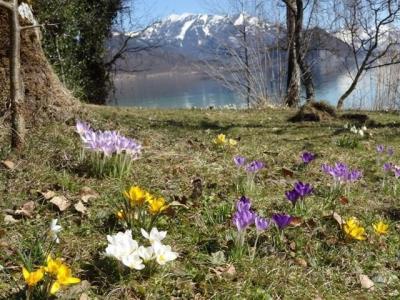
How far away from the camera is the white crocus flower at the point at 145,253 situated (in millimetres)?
2123

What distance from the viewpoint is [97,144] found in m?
3.18

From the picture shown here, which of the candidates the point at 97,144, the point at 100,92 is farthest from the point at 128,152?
the point at 100,92

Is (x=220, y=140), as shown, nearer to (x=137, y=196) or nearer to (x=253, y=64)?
(x=137, y=196)

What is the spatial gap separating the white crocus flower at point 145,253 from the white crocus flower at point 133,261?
31mm

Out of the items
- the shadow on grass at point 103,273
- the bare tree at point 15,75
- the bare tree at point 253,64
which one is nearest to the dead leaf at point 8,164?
the bare tree at point 15,75

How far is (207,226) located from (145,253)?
28.4 inches

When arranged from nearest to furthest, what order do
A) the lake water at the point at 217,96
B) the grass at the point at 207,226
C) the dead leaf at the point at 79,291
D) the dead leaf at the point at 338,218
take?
1. the dead leaf at the point at 79,291
2. the grass at the point at 207,226
3. the dead leaf at the point at 338,218
4. the lake water at the point at 217,96

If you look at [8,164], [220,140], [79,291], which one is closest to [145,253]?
[79,291]

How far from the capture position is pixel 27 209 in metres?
2.68

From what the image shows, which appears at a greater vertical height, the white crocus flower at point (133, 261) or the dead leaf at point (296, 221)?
the white crocus flower at point (133, 261)

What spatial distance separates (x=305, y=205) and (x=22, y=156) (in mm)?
1900

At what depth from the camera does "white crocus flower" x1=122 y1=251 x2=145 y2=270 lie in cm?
204

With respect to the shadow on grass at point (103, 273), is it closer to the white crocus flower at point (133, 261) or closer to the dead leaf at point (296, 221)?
the white crocus flower at point (133, 261)

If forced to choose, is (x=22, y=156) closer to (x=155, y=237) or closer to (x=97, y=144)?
(x=97, y=144)
